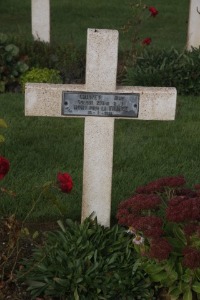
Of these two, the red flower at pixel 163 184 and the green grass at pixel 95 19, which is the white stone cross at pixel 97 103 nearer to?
the red flower at pixel 163 184

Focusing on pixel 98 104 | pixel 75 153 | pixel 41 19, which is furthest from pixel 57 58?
pixel 98 104

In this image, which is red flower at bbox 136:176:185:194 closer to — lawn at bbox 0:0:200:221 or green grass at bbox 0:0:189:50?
lawn at bbox 0:0:200:221

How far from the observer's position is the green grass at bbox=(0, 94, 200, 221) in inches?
228

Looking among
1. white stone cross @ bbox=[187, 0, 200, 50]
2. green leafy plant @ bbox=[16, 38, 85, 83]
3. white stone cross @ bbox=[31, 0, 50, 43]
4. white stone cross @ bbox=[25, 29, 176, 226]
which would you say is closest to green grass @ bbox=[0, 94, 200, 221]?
white stone cross @ bbox=[25, 29, 176, 226]

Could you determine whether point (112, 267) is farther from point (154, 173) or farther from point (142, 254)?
point (154, 173)

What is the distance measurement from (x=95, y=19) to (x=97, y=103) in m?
12.5

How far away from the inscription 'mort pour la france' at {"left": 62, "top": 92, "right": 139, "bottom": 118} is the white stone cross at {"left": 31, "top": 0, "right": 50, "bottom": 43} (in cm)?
605

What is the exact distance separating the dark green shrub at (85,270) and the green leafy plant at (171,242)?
11 cm

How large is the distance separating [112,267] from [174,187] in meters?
0.64

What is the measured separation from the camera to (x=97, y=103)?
464 centimetres

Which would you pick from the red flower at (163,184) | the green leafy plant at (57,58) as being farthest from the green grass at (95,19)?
the red flower at (163,184)

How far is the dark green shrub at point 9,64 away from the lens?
9398 mm

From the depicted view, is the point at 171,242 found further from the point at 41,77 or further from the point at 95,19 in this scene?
the point at 95,19

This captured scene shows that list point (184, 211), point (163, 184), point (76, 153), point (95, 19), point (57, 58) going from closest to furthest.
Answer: point (184, 211) → point (163, 184) → point (76, 153) → point (57, 58) → point (95, 19)
